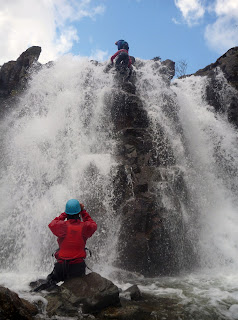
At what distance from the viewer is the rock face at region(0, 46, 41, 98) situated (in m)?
15.8

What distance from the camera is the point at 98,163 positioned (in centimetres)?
898

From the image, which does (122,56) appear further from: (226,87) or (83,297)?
(83,297)

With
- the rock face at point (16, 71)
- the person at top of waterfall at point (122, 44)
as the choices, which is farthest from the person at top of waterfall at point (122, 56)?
the rock face at point (16, 71)

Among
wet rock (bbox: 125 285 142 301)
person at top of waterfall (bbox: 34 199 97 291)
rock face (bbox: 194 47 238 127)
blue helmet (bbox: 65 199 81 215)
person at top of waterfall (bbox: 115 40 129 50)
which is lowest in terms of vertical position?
wet rock (bbox: 125 285 142 301)

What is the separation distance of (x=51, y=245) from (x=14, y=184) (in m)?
3.17

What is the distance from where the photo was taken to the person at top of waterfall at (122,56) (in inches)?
513

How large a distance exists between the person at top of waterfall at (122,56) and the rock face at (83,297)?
34.5ft

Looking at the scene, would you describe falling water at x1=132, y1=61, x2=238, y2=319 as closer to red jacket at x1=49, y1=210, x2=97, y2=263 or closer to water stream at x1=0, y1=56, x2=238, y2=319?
water stream at x1=0, y1=56, x2=238, y2=319

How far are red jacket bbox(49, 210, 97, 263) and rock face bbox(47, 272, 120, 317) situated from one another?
17.1 inches

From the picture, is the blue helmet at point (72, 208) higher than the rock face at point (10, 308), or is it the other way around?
the blue helmet at point (72, 208)

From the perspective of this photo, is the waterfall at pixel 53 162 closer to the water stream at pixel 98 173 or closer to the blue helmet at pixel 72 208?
the water stream at pixel 98 173

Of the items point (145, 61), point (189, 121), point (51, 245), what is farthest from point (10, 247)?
point (145, 61)

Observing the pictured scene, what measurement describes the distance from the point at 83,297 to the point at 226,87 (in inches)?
518

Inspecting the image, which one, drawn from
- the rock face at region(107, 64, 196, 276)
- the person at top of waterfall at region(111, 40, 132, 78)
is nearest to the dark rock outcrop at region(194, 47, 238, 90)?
the person at top of waterfall at region(111, 40, 132, 78)
